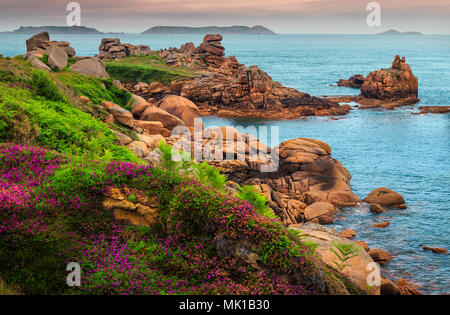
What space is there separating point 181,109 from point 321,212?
19.7 metres

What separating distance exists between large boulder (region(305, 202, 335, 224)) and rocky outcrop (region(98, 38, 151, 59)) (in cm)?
8100

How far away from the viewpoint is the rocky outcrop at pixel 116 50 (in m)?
95.0

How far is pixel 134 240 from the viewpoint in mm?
9312

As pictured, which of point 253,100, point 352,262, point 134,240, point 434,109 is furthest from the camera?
point 434,109

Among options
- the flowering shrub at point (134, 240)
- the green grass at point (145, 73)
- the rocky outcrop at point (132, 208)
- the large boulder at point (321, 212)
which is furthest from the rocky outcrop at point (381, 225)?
the green grass at point (145, 73)

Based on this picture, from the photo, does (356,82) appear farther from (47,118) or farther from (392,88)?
(47,118)

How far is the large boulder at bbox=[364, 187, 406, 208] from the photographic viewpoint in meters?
29.9

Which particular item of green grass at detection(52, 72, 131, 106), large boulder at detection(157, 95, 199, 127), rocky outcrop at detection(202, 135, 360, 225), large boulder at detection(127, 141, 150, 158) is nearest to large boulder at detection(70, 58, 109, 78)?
green grass at detection(52, 72, 131, 106)

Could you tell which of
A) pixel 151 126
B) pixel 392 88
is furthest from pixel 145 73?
pixel 151 126

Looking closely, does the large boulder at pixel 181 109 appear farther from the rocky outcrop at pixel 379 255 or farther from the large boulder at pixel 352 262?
the large boulder at pixel 352 262

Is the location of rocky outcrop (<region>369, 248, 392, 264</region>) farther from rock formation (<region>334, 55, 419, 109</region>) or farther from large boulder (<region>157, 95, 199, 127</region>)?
rock formation (<region>334, 55, 419, 109</region>)

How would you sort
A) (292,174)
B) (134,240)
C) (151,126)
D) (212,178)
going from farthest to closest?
(292,174)
(151,126)
(212,178)
(134,240)

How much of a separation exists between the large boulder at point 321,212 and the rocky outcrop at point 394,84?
55.1 metres

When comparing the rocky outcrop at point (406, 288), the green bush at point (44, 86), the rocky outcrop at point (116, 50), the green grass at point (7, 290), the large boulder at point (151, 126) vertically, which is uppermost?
the rocky outcrop at point (116, 50)
